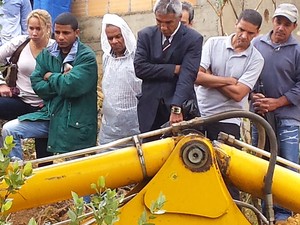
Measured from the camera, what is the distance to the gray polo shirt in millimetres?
4852

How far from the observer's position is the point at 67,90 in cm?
476

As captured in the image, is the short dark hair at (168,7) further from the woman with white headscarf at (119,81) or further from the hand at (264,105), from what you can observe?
the hand at (264,105)

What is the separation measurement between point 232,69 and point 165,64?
561mm

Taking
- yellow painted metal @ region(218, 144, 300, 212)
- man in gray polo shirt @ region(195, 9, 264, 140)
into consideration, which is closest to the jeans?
man in gray polo shirt @ region(195, 9, 264, 140)

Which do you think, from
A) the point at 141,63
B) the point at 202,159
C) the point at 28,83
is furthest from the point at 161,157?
the point at 28,83

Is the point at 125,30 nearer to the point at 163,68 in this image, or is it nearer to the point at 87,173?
the point at 163,68

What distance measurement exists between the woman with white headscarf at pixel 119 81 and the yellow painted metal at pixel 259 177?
223cm

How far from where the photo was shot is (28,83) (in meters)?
5.37

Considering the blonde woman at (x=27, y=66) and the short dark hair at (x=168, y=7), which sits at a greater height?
the short dark hair at (x=168, y=7)

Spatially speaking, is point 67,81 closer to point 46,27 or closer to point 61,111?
point 61,111

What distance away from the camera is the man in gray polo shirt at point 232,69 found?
15.8 ft

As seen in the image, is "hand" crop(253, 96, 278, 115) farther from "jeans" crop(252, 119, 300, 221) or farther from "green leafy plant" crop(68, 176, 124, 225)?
"green leafy plant" crop(68, 176, 124, 225)

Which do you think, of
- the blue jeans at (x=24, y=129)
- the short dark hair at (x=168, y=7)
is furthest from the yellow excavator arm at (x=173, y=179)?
the blue jeans at (x=24, y=129)

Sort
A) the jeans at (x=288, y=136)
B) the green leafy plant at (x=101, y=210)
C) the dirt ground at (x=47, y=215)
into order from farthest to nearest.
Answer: the jeans at (x=288, y=136) < the dirt ground at (x=47, y=215) < the green leafy plant at (x=101, y=210)
